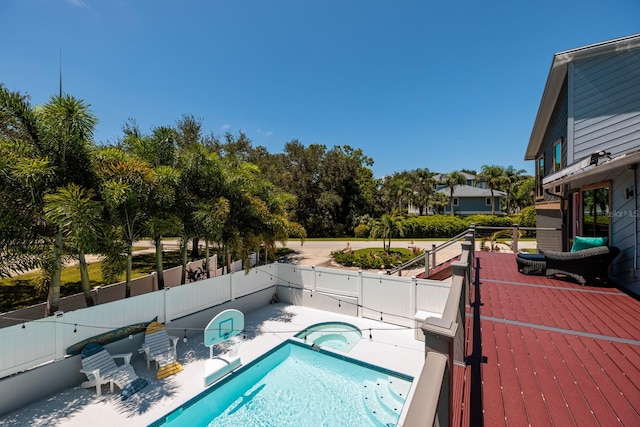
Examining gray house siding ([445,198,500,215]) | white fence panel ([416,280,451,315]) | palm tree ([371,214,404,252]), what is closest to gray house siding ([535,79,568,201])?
white fence panel ([416,280,451,315])

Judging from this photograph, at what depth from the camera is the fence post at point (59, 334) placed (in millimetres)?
6000

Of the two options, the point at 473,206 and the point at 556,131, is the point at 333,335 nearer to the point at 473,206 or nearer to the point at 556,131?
the point at 556,131

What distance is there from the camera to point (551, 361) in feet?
9.82

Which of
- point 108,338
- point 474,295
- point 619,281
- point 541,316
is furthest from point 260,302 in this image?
point 619,281

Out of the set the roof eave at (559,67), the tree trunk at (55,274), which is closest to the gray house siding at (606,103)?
the roof eave at (559,67)

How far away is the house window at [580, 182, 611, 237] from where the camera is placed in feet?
20.2

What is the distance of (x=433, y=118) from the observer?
22000 millimetres

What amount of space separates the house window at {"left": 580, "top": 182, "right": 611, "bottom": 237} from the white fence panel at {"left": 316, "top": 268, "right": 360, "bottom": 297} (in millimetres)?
6771

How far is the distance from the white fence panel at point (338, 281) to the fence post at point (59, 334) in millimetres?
7567

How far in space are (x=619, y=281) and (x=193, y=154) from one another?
38.5ft

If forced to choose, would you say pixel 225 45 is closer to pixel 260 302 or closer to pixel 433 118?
pixel 260 302

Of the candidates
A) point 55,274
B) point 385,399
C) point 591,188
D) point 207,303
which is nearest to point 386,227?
point 591,188

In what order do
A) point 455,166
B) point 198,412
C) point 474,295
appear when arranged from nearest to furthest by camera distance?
point 474,295, point 198,412, point 455,166

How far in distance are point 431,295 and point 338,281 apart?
11.3 ft
